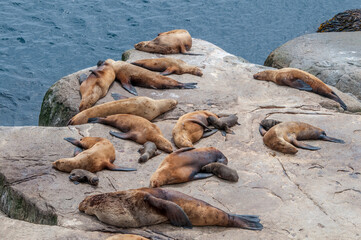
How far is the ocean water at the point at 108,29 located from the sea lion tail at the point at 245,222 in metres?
8.22

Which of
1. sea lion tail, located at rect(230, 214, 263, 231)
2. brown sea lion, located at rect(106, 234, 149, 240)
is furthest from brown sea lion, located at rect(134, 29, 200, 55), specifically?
brown sea lion, located at rect(106, 234, 149, 240)

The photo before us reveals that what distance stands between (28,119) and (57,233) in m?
7.83

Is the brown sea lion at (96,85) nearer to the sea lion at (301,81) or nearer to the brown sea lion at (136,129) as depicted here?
the brown sea lion at (136,129)

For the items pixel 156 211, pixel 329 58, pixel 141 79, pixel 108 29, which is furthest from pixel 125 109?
pixel 108 29

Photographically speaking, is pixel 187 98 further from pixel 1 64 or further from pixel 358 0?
pixel 358 0

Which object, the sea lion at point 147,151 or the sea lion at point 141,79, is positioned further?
the sea lion at point 141,79

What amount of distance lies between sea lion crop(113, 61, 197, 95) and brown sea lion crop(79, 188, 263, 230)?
3.38 m

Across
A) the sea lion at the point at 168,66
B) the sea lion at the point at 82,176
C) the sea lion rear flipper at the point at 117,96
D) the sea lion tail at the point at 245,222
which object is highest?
the sea lion at the point at 168,66

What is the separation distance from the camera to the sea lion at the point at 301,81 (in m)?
7.91

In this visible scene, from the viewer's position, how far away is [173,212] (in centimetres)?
432

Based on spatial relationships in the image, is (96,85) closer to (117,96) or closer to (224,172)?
(117,96)

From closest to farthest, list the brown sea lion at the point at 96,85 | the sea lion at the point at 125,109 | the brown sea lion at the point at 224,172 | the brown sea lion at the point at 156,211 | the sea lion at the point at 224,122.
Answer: the brown sea lion at the point at 156,211
the brown sea lion at the point at 224,172
the sea lion at the point at 224,122
the sea lion at the point at 125,109
the brown sea lion at the point at 96,85

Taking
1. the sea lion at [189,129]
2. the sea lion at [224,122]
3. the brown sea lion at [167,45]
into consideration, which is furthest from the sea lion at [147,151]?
the brown sea lion at [167,45]

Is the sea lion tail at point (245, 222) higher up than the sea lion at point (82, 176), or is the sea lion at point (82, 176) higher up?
the sea lion tail at point (245, 222)
